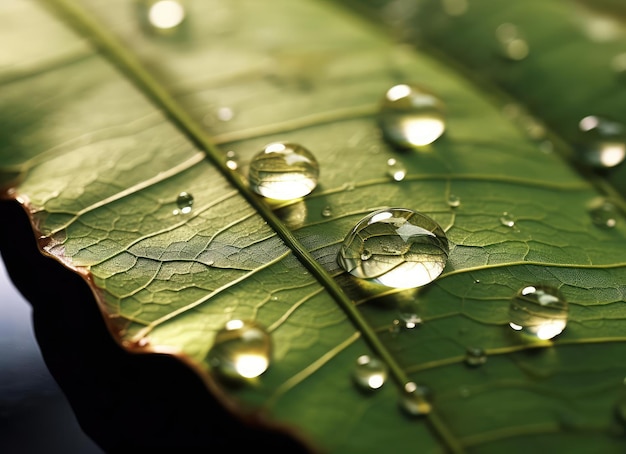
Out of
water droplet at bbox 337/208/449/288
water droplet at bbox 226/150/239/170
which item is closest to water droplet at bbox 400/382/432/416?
Answer: water droplet at bbox 337/208/449/288

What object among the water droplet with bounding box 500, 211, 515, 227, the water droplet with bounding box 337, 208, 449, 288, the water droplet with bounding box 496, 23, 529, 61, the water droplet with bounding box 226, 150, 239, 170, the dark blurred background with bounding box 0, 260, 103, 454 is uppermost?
the water droplet with bounding box 496, 23, 529, 61

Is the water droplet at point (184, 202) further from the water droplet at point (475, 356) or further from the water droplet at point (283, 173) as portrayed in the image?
the water droplet at point (475, 356)

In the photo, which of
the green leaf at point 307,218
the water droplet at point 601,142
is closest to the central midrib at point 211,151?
the green leaf at point 307,218

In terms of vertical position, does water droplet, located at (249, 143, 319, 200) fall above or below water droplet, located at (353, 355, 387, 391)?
above

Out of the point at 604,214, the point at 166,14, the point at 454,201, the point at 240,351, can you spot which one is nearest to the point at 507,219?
the point at 454,201

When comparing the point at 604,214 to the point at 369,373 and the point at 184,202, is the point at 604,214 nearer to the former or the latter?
the point at 369,373

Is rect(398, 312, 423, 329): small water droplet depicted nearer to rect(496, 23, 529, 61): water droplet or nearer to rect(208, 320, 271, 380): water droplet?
rect(208, 320, 271, 380): water droplet
